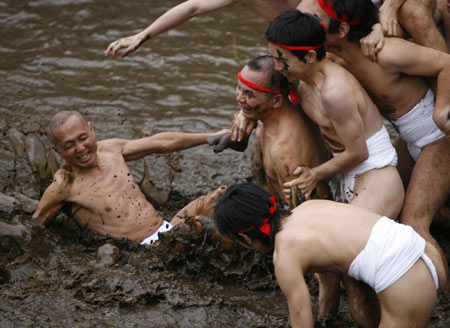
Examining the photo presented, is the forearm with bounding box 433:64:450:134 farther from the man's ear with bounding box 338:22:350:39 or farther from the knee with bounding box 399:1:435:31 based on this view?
the man's ear with bounding box 338:22:350:39

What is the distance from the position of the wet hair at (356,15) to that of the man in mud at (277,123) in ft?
1.85

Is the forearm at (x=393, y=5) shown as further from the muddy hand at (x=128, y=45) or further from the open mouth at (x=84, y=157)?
the open mouth at (x=84, y=157)

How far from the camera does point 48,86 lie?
846 centimetres

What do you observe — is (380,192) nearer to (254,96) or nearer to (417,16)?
(254,96)

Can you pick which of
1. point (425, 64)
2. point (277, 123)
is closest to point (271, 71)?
point (277, 123)

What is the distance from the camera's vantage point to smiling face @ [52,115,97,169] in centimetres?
539

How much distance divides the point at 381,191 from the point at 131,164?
10.7ft

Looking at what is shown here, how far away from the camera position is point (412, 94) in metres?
4.80

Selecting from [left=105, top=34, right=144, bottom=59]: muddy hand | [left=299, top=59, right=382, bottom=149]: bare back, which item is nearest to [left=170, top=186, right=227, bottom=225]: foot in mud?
[left=299, top=59, right=382, bottom=149]: bare back

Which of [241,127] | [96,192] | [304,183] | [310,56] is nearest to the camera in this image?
[310,56]

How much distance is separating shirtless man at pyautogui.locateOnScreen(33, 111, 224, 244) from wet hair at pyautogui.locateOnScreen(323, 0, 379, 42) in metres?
1.53

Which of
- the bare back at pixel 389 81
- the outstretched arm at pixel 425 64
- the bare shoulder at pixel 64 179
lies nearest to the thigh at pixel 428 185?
the outstretched arm at pixel 425 64

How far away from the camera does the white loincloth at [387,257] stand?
3.78 meters

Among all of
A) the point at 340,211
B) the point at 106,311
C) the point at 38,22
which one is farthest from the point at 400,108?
the point at 38,22
